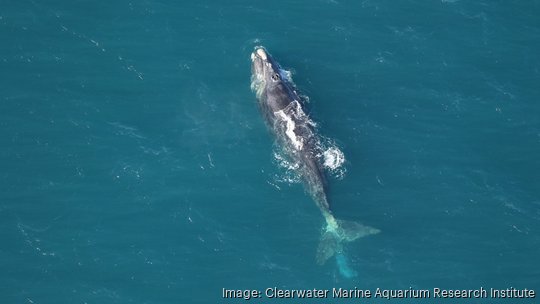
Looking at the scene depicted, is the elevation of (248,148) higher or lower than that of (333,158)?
higher

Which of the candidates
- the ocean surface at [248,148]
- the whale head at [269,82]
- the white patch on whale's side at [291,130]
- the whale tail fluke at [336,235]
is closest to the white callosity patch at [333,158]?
the ocean surface at [248,148]

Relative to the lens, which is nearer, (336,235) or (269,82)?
(336,235)

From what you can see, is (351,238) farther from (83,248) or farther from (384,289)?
(83,248)

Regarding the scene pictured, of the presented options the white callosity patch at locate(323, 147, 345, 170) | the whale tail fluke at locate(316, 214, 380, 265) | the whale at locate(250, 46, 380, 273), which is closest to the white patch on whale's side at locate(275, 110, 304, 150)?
the whale at locate(250, 46, 380, 273)

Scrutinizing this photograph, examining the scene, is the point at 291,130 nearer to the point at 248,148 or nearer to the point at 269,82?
the point at 248,148

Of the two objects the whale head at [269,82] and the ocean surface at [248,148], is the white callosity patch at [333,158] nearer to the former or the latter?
the ocean surface at [248,148]

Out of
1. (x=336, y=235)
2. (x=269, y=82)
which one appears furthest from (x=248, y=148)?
(x=336, y=235)

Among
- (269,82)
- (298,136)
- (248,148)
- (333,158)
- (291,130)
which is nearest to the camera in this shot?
(298,136)
